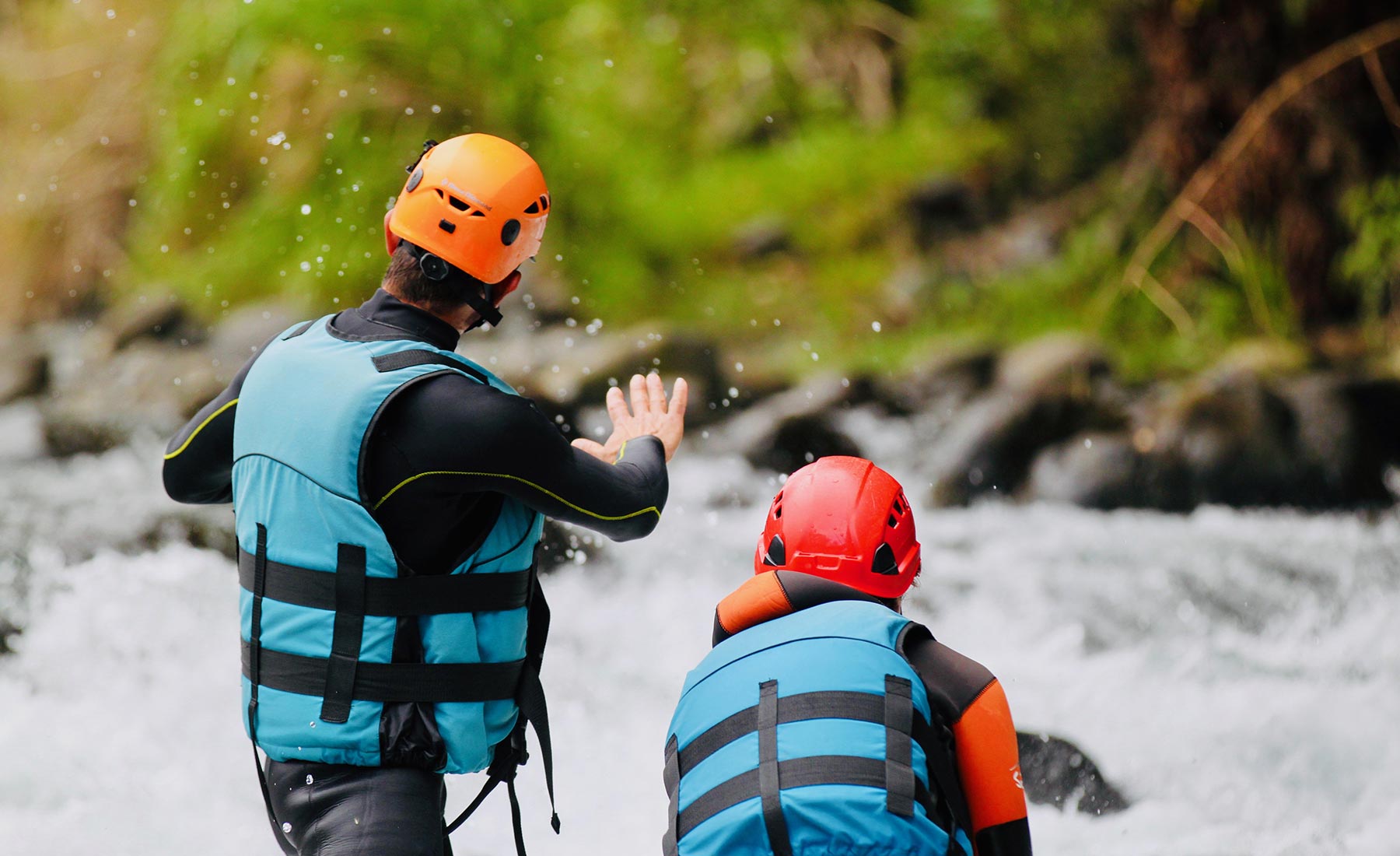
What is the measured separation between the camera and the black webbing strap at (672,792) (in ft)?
4.88

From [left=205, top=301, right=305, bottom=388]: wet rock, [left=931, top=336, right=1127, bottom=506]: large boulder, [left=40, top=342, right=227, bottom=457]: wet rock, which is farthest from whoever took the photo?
[left=205, top=301, right=305, bottom=388]: wet rock

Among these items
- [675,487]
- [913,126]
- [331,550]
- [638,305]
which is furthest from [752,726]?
[913,126]

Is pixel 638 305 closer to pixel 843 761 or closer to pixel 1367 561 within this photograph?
pixel 1367 561

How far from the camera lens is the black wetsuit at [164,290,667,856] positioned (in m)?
1.53

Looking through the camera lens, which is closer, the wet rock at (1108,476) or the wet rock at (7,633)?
the wet rock at (7,633)

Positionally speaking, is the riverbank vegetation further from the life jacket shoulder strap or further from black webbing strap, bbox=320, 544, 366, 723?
the life jacket shoulder strap

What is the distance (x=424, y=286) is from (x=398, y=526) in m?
0.34

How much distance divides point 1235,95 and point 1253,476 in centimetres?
249

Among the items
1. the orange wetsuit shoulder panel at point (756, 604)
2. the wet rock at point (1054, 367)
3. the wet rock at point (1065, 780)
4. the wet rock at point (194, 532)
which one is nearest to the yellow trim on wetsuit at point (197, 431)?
the orange wetsuit shoulder panel at point (756, 604)

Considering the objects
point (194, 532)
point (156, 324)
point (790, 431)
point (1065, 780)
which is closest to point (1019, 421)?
point (790, 431)

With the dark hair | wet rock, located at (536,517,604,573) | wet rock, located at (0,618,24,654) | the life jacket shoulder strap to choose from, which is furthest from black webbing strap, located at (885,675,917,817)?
wet rock, located at (0,618,24,654)

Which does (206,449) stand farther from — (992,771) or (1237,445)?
(1237,445)

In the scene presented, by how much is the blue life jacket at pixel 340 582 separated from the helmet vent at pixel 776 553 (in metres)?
0.34

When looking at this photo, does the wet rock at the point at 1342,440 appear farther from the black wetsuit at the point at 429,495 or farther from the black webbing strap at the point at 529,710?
the black wetsuit at the point at 429,495
